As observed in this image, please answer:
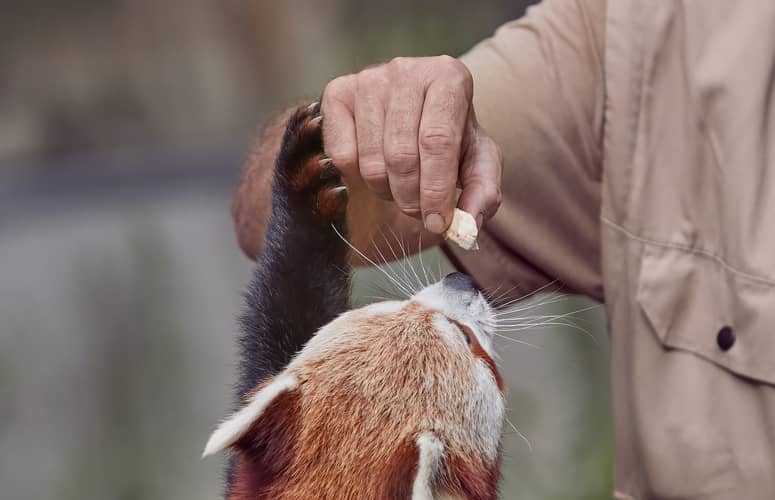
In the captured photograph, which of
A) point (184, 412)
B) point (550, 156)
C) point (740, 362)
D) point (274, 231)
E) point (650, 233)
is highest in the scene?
point (274, 231)

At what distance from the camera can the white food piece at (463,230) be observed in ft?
3.86

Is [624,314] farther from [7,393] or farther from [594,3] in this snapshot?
[7,393]

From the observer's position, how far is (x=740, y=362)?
1.52 meters

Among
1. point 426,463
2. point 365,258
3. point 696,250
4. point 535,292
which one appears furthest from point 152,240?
point 426,463

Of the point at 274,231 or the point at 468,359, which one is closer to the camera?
the point at 468,359

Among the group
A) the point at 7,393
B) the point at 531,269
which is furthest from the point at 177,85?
the point at 531,269

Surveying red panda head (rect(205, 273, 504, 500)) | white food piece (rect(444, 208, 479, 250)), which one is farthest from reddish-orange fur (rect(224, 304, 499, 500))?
white food piece (rect(444, 208, 479, 250))

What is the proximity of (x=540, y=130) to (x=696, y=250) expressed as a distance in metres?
0.37

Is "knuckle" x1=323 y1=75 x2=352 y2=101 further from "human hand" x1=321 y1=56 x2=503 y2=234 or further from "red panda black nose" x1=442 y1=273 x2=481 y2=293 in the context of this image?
"red panda black nose" x1=442 y1=273 x2=481 y2=293

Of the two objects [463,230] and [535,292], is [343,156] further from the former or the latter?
[535,292]

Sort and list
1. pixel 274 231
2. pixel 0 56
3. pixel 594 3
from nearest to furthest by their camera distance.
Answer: pixel 274 231
pixel 594 3
pixel 0 56

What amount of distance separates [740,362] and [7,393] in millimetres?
2499

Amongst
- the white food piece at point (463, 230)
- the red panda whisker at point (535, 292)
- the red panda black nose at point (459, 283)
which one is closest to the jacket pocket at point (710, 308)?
the red panda whisker at point (535, 292)

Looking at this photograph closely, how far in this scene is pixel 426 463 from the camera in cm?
113
